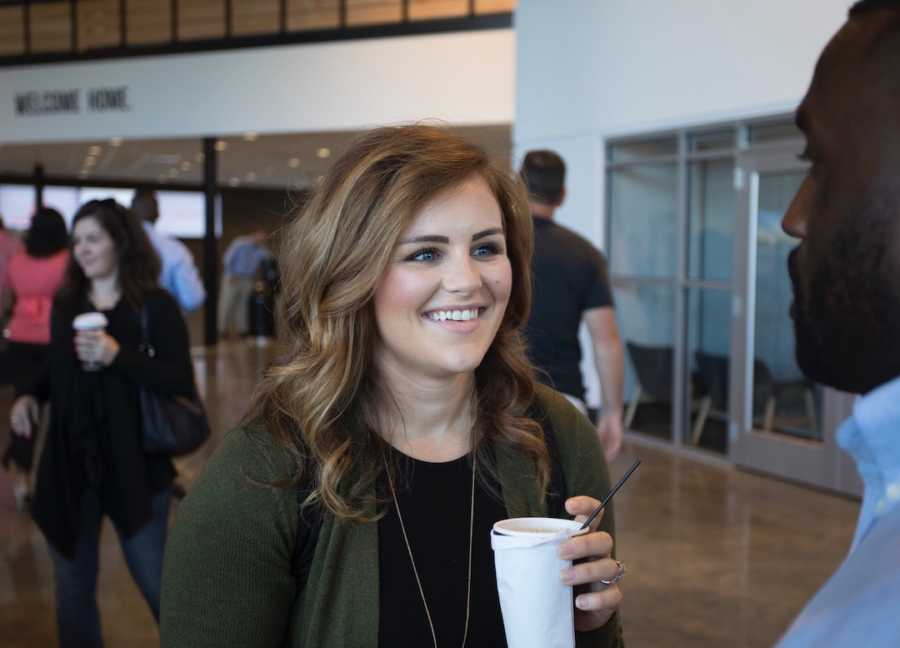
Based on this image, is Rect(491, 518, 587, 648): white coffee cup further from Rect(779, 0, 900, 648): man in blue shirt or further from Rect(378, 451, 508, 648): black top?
Rect(779, 0, 900, 648): man in blue shirt

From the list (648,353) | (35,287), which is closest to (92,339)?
(35,287)

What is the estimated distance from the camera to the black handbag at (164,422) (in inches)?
132

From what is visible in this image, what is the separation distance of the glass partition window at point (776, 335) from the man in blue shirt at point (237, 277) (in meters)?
11.1

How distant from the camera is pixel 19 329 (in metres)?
5.94

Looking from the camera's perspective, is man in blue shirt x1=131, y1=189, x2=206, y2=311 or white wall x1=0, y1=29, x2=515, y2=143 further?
white wall x1=0, y1=29, x2=515, y2=143

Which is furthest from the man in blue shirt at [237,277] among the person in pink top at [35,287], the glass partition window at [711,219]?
the person in pink top at [35,287]

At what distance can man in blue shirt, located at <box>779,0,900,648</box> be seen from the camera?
0.63 metres

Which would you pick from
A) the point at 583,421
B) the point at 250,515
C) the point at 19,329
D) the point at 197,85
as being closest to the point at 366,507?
the point at 250,515

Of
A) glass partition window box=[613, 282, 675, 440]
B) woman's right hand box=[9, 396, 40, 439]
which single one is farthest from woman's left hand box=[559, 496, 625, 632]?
glass partition window box=[613, 282, 675, 440]

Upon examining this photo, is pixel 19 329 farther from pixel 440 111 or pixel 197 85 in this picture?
pixel 197 85

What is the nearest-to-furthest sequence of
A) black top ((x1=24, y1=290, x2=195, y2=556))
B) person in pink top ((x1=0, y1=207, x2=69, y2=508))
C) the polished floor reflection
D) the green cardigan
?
the green cardigan → black top ((x1=24, y1=290, x2=195, y2=556)) → the polished floor reflection → person in pink top ((x1=0, y1=207, x2=69, y2=508))

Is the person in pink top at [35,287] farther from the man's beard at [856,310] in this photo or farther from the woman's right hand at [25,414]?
the man's beard at [856,310]

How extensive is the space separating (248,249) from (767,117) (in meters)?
12.0

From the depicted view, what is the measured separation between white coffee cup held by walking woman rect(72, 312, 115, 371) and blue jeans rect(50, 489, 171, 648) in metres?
0.48
